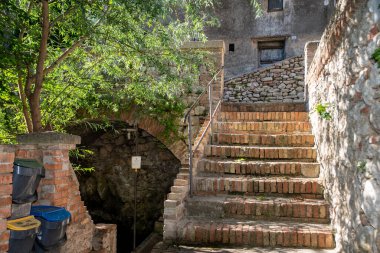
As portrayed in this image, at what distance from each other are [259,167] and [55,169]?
105 inches

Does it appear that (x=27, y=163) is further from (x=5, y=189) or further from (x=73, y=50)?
(x=73, y=50)

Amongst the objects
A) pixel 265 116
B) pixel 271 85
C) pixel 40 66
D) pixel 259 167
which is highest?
pixel 271 85

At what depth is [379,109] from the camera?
204cm

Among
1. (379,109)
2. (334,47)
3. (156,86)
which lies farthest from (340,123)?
(156,86)

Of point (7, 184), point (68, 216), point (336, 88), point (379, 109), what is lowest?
point (68, 216)

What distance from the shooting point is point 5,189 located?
2336 millimetres

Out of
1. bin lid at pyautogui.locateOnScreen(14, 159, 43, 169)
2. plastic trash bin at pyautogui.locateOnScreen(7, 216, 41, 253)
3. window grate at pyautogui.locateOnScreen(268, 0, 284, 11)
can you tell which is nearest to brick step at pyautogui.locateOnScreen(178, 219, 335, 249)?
plastic trash bin at pyautogui.locateOnScreen(7, 216, 41, 253)

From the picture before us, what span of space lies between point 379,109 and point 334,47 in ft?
4.73

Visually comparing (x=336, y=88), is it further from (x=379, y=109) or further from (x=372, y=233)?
(x=372, y=233)

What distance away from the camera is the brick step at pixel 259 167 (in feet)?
14.3

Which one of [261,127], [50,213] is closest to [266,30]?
[261,127]

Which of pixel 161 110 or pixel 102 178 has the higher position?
pixel 161 110

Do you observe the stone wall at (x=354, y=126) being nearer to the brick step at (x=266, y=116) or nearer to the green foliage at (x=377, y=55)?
the green foliage at (x=377, y=55)

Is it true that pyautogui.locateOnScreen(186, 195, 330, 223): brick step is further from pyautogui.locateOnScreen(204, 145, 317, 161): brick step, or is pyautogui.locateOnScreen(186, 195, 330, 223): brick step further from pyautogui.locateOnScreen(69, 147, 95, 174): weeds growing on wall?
pyautogui.locateOnScreen(69, 147, 95, 174): weeds growing on wall
